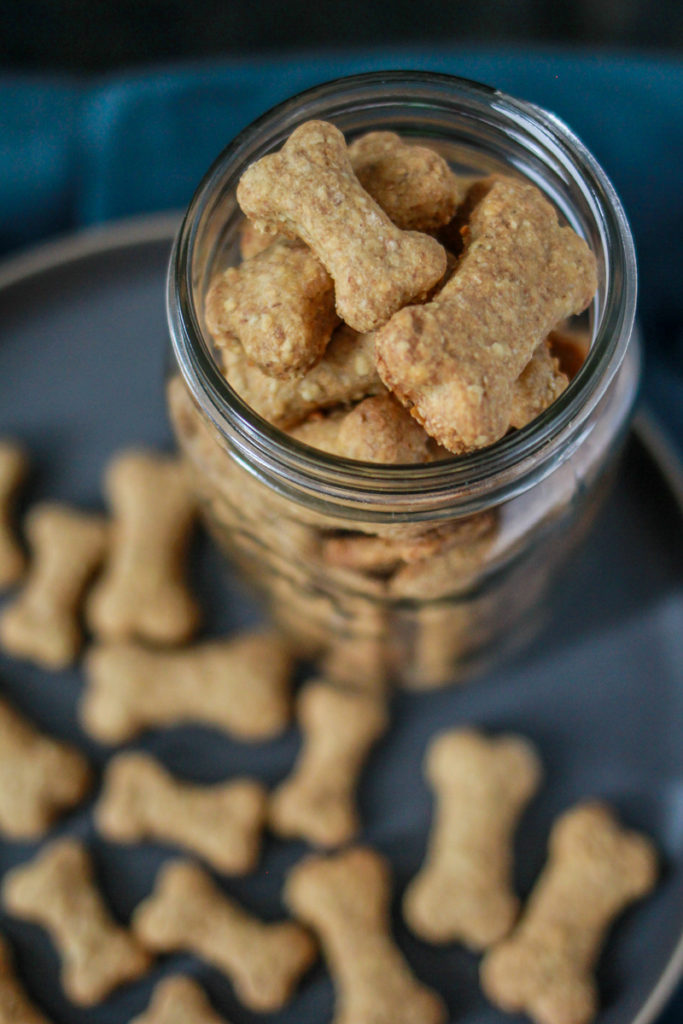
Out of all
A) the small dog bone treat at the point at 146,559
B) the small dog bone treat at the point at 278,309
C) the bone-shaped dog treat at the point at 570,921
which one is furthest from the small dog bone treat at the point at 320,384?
the bone-shaped dog treat at the point at 570,921

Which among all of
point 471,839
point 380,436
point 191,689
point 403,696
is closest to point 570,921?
point 471,839

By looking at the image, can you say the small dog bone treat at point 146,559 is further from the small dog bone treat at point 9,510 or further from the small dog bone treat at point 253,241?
the small dog bone treat at point 253,241

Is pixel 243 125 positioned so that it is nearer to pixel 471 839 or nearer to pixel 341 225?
pixel 341 225

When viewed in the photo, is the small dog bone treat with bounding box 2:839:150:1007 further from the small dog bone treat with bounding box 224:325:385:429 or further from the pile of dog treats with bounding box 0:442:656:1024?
the small dog bone treat with bounding box 224:325:385:429

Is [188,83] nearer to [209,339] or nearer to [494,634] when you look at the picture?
[209,339]

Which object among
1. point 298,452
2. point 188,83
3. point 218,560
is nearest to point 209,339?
point 298,452

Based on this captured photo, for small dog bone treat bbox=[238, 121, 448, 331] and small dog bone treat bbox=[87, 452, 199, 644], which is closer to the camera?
small dog bone treat bbox=[238, 121, 448, 331]

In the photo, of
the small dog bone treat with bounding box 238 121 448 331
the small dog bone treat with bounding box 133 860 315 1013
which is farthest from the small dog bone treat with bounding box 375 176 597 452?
the small dog bone treat with bounding box 133 860 315 1013
